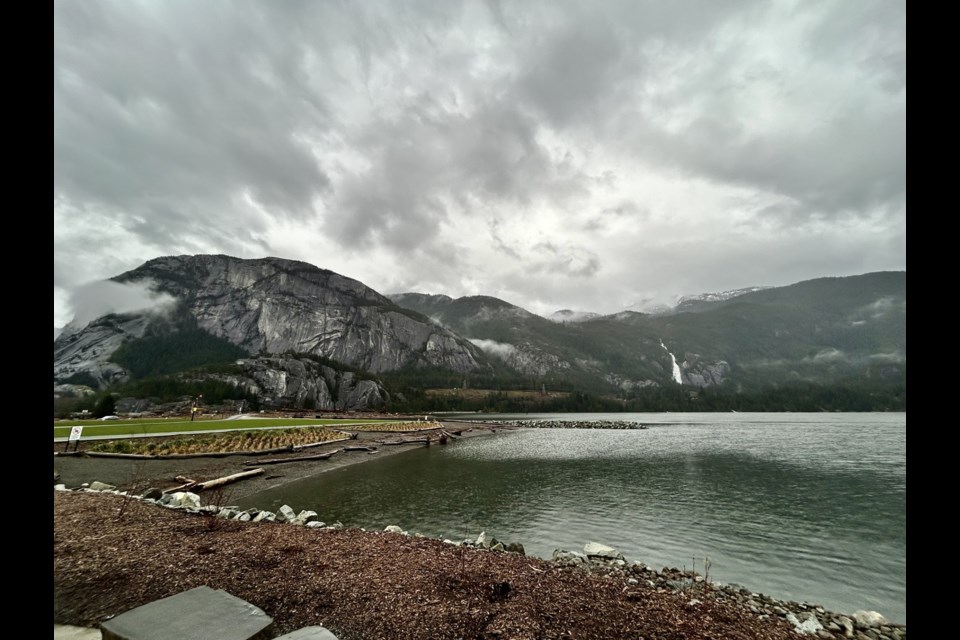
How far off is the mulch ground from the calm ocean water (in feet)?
17.3

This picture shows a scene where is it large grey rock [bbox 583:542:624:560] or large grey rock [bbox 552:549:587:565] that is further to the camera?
large grey rock [bbox 583:542:624:560]

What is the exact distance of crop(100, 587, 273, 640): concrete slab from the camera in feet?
18.4

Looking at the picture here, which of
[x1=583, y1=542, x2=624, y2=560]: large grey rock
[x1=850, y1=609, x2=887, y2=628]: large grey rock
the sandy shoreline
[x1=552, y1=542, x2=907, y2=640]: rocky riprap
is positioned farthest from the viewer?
the sandy shoreline

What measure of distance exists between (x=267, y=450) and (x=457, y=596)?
30645 millimetres

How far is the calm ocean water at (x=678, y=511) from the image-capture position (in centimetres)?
1446

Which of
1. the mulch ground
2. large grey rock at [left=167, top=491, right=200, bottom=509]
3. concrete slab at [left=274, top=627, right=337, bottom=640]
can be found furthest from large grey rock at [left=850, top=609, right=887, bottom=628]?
large grey rock at [left=167, top=491, right=200, bottom=509]

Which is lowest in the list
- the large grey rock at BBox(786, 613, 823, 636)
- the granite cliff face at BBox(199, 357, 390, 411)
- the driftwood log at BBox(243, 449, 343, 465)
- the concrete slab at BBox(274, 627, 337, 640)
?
the granite cliff face at BBox(199, 357, 390, 411)

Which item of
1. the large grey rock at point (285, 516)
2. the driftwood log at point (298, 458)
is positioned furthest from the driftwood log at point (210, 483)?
the large grey rock at point (285, 516)

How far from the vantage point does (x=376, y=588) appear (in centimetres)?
860

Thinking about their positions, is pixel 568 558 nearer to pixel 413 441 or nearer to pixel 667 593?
pixel 667 593

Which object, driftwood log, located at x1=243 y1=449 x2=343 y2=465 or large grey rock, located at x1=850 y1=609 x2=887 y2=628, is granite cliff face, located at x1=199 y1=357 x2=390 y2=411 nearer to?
driftwood log, located at x1=243 y1=449 x2=343 y2=465

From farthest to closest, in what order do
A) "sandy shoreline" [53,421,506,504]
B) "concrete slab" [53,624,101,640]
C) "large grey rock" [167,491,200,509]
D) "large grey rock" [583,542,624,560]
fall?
"sandy shoreline" [53,421,506,504] < "large grey rock" [167,491,200,509] < "large grey rock" [583,542,624,560] < "concrete slab" [53,624,101,640]
